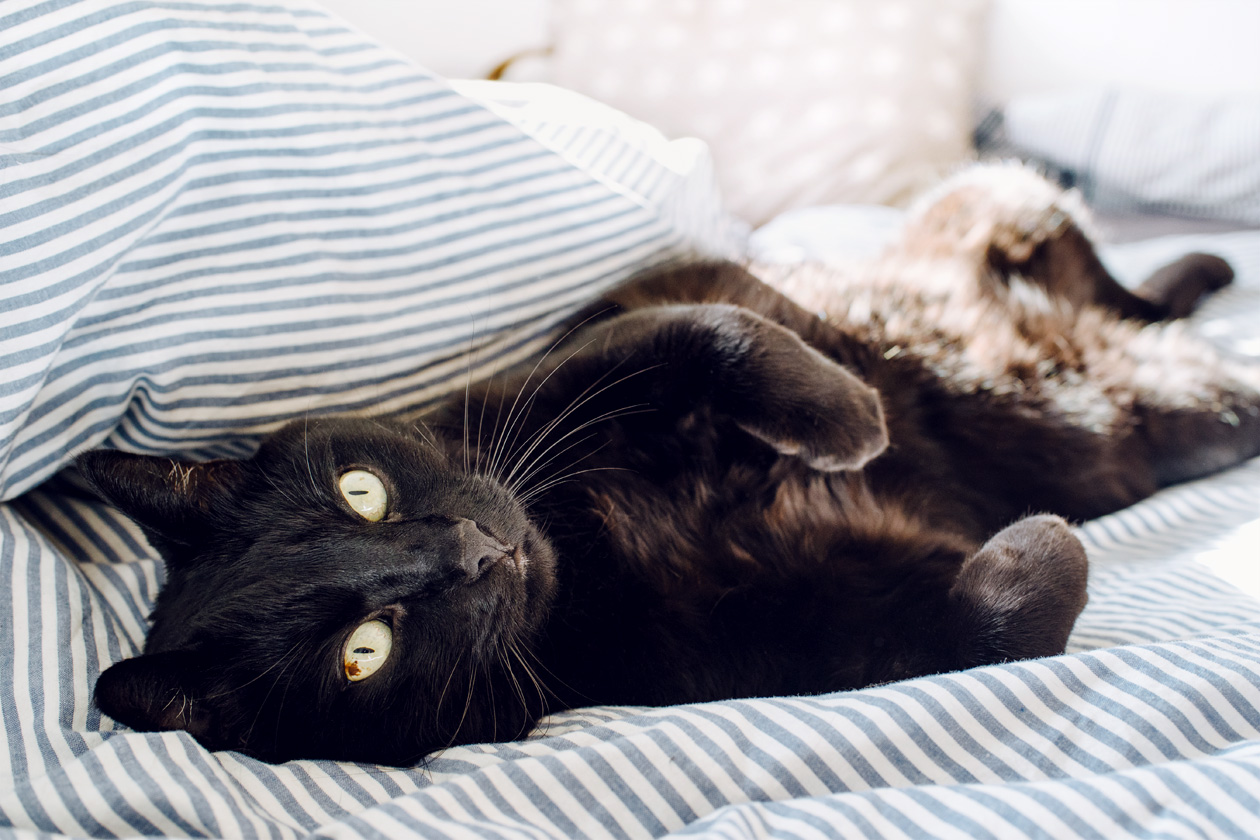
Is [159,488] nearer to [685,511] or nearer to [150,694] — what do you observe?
[150,694]

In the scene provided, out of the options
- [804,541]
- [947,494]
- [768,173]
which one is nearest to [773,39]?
→ [768,173]

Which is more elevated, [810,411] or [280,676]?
[810,411]

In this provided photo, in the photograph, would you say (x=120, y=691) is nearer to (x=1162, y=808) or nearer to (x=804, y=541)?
(x=804, y=541)

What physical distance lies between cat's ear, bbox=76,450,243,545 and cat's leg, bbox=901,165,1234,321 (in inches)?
51.5

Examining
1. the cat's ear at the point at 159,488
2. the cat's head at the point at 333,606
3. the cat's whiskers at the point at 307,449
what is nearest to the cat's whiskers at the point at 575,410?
the cat's head at the point at 333,606

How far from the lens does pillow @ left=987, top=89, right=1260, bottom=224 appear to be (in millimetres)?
1598

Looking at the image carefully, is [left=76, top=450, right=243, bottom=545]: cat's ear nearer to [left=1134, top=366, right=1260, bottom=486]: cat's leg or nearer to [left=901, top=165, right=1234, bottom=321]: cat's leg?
[left=901, top=165, right=1234, bottom=321]: cat's leg

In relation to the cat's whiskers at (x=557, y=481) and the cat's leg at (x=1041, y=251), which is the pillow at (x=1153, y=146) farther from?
the cat's whiskers at (x=557, y=481)

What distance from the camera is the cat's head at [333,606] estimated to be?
0.85 m

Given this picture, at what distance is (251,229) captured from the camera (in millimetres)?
1021

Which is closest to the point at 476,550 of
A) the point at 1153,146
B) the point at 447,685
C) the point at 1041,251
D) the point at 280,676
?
the point at 447,685

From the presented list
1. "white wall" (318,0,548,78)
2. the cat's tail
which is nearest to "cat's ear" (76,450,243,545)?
the cat's tail

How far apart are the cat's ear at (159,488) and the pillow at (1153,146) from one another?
1.90 m

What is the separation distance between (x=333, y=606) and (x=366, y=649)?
7 centimetres
